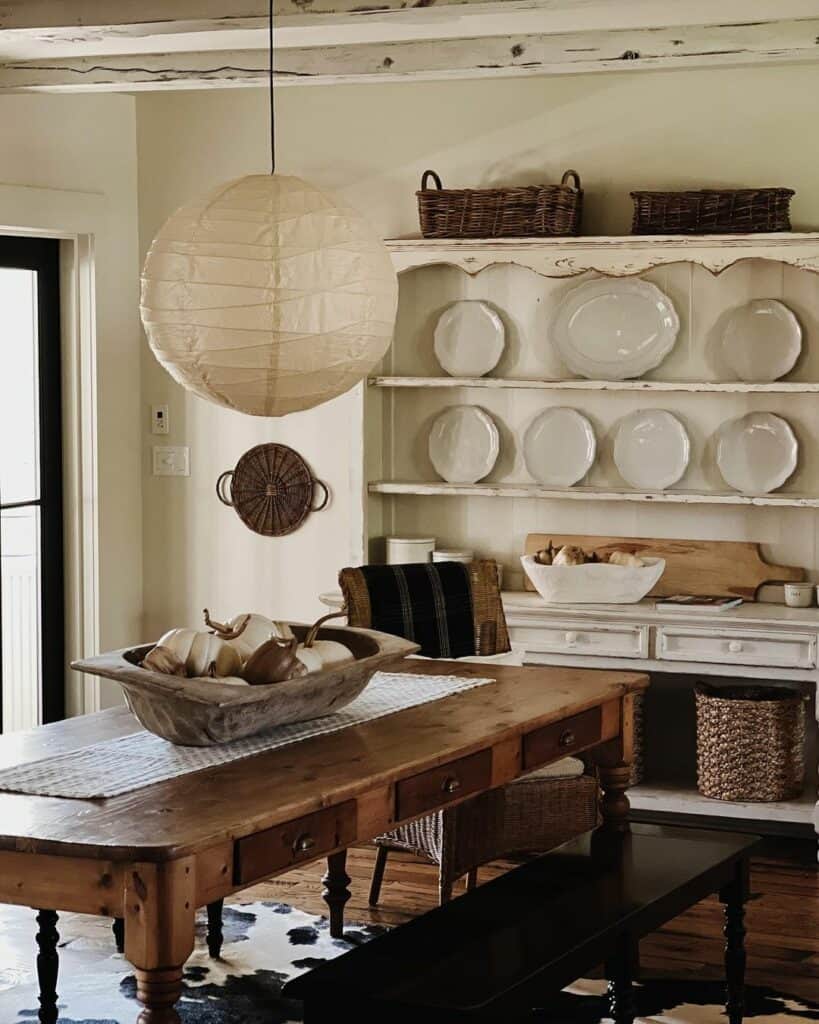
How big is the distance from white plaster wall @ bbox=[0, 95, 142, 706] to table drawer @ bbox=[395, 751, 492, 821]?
2.97 meters

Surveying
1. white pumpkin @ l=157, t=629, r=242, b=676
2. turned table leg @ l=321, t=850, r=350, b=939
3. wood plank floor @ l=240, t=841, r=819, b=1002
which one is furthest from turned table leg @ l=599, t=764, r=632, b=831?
white pumpkin @ l=157, t=629, r=242, b=676

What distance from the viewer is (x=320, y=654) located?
10.5ft

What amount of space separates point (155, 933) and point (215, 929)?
5.75ft

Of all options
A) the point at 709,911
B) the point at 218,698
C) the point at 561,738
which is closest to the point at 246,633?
the point at 218,698

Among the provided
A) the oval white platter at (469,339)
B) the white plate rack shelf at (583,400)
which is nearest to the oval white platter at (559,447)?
the white plate rack shelf at (583,400)

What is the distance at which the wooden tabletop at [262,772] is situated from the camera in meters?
2.41

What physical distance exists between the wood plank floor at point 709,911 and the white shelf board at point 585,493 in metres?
1.11

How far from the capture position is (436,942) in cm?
291

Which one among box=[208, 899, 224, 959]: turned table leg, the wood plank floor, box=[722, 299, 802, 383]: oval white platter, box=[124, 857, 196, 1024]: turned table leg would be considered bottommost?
the wood plank floor

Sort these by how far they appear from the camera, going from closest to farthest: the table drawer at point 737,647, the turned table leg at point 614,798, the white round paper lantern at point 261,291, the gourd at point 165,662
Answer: the gourd at point 165,662 → the white round paper lantern at point 261,291 → the turned table leg at point 614,798 → the table drawer at point 737,647

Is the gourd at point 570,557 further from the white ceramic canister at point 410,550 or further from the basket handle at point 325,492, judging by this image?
the basket handle at point 325,492

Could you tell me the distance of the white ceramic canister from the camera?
5.58m

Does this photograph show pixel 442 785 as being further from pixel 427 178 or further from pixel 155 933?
pixel 427 178

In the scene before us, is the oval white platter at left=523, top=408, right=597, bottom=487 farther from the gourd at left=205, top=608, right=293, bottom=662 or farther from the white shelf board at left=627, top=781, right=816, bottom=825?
the gourd at left=205, top=608, right=293, bottom=662
